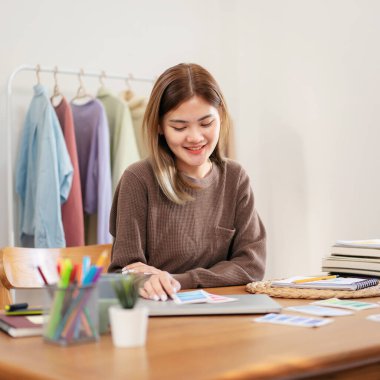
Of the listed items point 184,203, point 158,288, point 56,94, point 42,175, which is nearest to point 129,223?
point 184,203

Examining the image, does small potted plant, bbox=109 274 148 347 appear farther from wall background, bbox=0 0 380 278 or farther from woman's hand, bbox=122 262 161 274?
wall background, bbox=0 0 380 278

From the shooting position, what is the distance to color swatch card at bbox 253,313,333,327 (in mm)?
1212

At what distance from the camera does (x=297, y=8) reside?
3.63m

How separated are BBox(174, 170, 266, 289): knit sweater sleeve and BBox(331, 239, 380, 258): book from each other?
0.22 m

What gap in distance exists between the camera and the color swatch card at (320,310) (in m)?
1.33

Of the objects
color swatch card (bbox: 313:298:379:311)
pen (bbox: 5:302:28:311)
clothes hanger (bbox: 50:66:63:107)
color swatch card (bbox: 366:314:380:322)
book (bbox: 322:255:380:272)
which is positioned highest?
clothes hanger (bbox: 50:66:63:107)

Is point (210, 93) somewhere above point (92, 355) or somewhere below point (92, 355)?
above

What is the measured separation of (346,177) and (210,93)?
1555 millimetres

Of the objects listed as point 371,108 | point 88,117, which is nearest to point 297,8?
point 371,108

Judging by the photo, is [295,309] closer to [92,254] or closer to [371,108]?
[92,254]

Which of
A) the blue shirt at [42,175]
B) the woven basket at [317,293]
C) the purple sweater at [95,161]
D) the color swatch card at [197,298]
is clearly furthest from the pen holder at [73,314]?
the purple sweater at [95,161]

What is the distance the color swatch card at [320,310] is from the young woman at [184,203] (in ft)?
1.53

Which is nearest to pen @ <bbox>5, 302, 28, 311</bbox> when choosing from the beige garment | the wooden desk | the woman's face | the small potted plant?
the wooden desk

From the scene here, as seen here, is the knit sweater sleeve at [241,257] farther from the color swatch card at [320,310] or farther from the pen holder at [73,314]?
the pen holder at [73,314]
